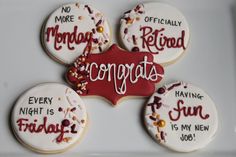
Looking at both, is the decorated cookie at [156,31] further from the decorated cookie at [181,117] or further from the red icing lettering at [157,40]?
the decorated cookie at [181,117]

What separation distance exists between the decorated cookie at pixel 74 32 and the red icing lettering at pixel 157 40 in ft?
0.40

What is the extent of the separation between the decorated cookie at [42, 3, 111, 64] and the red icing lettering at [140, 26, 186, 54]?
12 centimetres

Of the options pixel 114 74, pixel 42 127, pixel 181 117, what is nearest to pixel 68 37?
pixel 114 74

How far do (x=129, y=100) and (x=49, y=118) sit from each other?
25cm

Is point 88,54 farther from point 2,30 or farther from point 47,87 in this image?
point 2,30

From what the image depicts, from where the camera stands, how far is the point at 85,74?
1.22 m

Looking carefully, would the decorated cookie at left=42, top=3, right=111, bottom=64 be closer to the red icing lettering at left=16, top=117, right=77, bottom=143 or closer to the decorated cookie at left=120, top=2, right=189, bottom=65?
the decorated cookie at left=120, top=2, right=189, bottom=65

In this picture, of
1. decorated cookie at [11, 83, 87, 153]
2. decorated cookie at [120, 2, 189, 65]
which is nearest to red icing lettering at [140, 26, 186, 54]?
decorated cookie at [120, 2, 189, 65]

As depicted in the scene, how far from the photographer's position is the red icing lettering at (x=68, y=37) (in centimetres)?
125

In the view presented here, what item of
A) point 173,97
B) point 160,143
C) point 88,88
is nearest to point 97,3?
point 88,88

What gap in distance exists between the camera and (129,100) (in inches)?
47.7

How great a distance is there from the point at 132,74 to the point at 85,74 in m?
0.15

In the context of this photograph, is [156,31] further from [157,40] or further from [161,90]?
[161,90]


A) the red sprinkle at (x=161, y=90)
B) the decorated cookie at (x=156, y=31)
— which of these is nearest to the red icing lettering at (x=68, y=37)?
the decorated cookie at (x=156, y=31)
